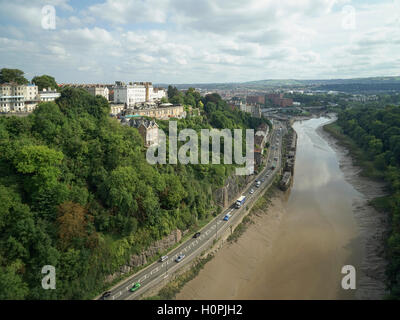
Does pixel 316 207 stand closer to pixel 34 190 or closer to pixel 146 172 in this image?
pixel 146 172

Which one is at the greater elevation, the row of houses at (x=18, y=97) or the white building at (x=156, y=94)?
the white building at (x=156, y=94)

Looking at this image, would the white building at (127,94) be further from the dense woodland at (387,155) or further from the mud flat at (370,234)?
the dense woodland at (387,155)

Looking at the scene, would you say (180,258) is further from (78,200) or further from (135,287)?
(78,200)

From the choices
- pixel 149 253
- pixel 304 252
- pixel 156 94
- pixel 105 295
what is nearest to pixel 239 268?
pixel 304 252

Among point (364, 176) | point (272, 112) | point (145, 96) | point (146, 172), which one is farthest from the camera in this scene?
point (272, 112)

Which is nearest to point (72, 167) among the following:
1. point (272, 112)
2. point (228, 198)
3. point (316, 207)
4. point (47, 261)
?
point (47, 261)

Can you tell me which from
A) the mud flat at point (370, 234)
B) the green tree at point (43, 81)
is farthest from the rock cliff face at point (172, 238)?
the green tree at point (43, 81)

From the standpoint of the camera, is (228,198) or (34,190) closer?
(34,190)
